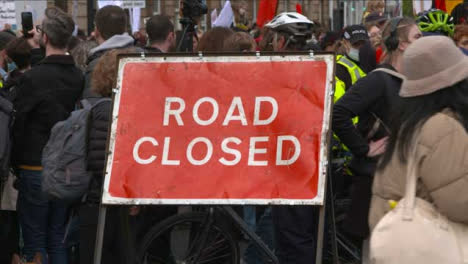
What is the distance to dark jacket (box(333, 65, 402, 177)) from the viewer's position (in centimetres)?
639

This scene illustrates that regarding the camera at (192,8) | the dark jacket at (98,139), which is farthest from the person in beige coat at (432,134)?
the camera at (192,8)

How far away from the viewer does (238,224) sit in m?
6.71

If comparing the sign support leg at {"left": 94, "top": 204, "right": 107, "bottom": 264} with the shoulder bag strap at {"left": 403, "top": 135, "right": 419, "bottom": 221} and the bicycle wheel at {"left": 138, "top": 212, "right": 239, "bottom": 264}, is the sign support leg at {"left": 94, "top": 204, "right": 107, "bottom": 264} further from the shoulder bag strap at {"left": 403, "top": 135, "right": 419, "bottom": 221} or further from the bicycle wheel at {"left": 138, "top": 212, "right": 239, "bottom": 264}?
the shoulder bag strap at {"left": 403, "top": 135, "right": 419, "bottom": 221}

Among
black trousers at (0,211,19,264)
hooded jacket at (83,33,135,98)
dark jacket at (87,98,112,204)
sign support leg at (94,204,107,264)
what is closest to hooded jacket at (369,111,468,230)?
sign support leg at (94,204,107,264)

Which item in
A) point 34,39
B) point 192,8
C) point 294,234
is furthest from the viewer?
point 34,39

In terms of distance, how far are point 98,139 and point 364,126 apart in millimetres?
1563

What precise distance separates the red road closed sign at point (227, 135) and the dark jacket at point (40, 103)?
1306mm

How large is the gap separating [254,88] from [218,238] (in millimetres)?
1238

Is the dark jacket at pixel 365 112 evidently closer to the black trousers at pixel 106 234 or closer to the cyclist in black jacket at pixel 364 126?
the cyclist in black jacket at pixel 364 126

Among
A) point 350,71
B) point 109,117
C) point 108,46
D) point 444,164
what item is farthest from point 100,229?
point 350,71

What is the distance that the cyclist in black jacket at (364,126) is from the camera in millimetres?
6359

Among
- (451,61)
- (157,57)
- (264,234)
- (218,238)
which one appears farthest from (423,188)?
(264,234)

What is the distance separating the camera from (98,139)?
21.2ft

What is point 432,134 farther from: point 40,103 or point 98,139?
point 40,103
